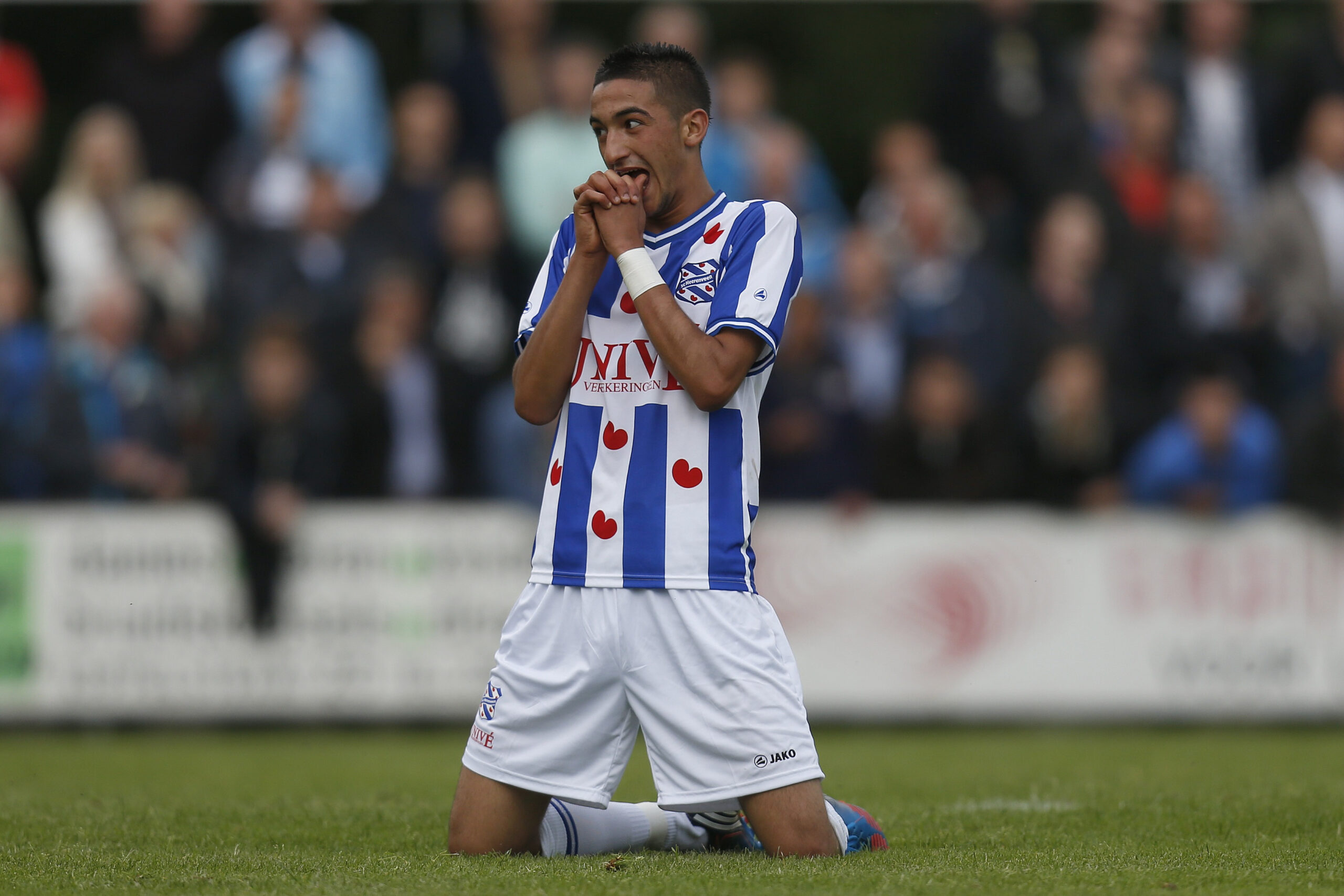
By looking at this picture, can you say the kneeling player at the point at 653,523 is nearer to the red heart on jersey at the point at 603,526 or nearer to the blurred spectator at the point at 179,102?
the red heart on jersey at the point at 603,526

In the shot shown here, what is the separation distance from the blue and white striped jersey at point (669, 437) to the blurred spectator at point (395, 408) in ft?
20.7

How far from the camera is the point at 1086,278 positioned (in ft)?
41.0

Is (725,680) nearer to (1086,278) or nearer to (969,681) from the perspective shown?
(969,681)

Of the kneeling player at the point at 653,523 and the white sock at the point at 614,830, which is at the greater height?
the kneeling player at the point at 653,523

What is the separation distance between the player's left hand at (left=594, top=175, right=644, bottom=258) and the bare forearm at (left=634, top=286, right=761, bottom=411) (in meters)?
0.16

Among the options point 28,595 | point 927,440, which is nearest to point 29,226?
point 28,595

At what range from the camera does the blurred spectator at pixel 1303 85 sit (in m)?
13.7

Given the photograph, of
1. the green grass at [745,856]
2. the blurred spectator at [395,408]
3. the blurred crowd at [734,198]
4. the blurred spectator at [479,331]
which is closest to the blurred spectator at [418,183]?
the blurred crowd at [734,198]

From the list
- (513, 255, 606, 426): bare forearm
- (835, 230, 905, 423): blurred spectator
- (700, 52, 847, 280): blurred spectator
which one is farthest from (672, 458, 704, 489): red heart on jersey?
(700, 52, 847, 280): blurred spectator

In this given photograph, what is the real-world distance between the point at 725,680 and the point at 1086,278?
8.01m

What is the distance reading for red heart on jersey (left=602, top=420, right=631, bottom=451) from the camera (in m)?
5.37

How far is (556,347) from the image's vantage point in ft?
17.4

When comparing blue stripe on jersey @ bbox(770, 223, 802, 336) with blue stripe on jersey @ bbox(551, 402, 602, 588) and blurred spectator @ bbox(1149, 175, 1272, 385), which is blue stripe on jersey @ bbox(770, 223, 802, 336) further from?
blurred spectator @ bbox(1149, 175, 1272, 385)

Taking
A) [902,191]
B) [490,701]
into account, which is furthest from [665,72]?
[902,191]
